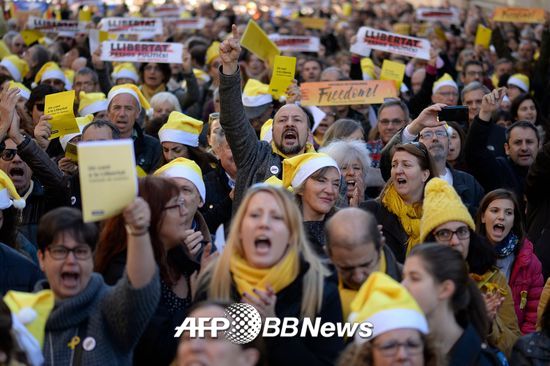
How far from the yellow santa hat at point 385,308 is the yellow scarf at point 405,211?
2.38m

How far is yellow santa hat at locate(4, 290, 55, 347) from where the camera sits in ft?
15.4

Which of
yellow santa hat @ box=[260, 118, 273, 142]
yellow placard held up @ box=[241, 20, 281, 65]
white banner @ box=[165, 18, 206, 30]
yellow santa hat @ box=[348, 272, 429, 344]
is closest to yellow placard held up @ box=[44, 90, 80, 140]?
yellow santa hat @ box=[260, 118, 273, 142]

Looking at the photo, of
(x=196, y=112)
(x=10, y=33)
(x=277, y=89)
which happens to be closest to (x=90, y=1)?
(x=10, y=33)

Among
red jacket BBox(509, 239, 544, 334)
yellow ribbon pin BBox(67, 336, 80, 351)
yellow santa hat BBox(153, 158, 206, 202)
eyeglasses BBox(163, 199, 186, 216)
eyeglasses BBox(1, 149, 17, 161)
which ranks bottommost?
red jacket BBox(509, 239, 544, 334)

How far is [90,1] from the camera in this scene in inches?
908

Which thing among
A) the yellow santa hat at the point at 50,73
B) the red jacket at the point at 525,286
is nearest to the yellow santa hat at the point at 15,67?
the yellow santa hat at the point at 50,73

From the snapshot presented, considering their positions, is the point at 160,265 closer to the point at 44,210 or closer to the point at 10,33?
the point at 44,210

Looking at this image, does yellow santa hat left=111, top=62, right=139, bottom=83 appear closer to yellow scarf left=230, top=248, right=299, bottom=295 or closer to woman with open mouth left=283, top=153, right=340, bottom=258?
woman with open mouth left=283, top=153, right=340, bottom=258

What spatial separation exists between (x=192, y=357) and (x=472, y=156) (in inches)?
217

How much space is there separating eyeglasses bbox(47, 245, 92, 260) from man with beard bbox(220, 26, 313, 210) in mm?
2599

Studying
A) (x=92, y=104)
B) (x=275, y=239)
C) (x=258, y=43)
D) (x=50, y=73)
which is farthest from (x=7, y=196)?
(x=50, y=73)

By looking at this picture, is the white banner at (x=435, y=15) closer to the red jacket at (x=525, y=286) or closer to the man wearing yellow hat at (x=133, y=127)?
the man wearing yellow hat at (x=133, y=127)

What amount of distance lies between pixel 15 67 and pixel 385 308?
10.7m

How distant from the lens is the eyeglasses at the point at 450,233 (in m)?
6.36
